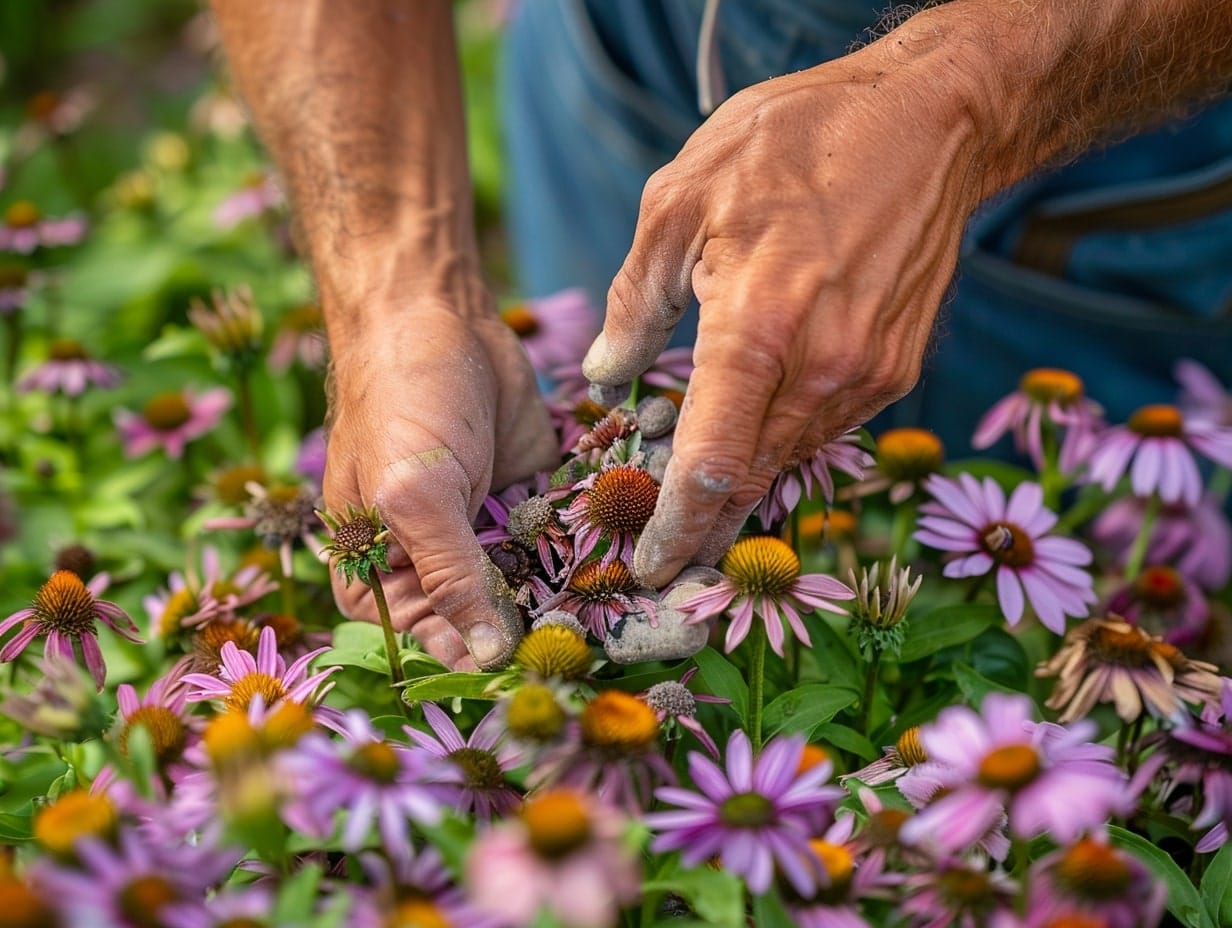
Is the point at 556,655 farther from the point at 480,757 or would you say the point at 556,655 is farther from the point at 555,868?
the point at 555,868

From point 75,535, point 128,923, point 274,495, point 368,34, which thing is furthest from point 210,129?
point 128,923

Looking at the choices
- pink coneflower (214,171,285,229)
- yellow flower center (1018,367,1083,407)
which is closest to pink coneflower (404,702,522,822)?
yellow flower center (1018,367,1083,407)

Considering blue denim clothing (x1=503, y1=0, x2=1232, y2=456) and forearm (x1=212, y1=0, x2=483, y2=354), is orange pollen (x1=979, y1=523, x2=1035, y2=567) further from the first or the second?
forearm (x1=212, y1=0, x2=483, y2=354)

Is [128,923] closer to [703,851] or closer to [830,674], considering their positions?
[703,851]

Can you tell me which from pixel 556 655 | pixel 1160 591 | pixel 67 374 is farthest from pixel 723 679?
pixel 67 374

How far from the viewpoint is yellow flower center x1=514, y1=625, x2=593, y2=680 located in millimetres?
791

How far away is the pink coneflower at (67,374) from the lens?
1375 mm

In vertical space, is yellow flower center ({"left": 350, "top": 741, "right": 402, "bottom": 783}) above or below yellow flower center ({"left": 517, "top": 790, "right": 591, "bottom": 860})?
below

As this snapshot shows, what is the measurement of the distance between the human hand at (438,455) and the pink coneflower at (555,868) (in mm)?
308

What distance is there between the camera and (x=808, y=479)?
956 millimetres

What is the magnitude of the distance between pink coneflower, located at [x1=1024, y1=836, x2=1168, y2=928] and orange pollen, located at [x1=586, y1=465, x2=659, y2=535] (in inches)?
15.3

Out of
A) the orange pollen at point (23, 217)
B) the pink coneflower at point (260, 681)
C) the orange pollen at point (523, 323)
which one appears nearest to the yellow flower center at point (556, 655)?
the pink coneflower at point (260, 681)

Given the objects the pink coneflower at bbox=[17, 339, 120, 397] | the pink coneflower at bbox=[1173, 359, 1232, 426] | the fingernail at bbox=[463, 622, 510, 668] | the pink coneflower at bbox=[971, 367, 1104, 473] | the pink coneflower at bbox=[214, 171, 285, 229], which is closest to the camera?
the fingernail at bbox=[463, 622, 510, 668]

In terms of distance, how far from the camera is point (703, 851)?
2.12 feet
